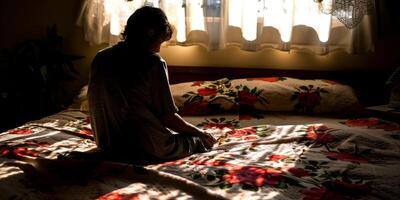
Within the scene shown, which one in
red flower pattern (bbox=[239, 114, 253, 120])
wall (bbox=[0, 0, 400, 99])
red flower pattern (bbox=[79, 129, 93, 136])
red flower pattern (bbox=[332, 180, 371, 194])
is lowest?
red flower pattern (bbox=[332, 180, 371, 194])

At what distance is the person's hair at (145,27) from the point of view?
1.55 metres

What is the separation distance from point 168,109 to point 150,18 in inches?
14.3

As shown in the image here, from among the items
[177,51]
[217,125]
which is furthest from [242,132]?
[177,51]

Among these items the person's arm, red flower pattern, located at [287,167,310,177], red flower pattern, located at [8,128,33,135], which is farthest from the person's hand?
red flower pattern, located at [8,128,33,135]

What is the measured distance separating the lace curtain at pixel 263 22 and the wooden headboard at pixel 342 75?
0.54ft

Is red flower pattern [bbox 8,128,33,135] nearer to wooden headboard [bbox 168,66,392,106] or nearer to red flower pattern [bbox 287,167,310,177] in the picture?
wooden headboard [bbox 168,66,392,106]

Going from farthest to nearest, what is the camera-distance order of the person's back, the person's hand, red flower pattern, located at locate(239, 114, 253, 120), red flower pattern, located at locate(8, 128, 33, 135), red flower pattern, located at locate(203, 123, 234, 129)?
1. red flower pattern, located at locate(239, 114, 253, 120)
2. red flower pattern, located at locate(203, 123, 234, 129)
3. red flower pattern, located at locate(8, 128, 33, 135)
4. the person's hand
5. the person's back

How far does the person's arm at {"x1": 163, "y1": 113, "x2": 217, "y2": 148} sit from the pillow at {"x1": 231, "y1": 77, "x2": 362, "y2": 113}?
65cm

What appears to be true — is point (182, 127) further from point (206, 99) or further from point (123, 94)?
point (206, 99)

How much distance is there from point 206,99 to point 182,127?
0.70m

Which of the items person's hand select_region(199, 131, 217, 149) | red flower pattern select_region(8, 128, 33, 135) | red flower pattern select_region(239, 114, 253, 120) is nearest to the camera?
person's hand select_region(199, 131, 217, 149)

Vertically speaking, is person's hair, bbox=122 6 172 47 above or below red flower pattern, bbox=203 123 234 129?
above

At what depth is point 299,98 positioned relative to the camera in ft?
7.64

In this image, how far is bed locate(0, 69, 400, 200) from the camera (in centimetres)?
125
